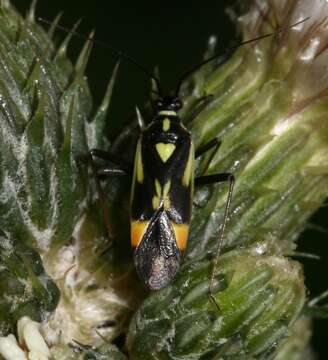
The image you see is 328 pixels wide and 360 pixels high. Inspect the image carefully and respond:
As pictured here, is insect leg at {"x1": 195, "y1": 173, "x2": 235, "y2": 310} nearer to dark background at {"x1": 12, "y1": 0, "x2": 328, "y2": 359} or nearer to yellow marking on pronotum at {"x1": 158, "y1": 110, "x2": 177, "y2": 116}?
yellow marking on pronotum at {"x1": 158, "y1": 110, "x2": 177, "y2": 116}

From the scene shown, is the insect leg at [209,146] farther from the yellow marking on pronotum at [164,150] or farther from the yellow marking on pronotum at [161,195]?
the yellow marking on pronotum at [161,195]

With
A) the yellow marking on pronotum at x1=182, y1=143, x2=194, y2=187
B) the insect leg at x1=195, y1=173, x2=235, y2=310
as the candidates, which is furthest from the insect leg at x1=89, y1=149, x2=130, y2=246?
the insect leg at x1=195, y1=173, x2=235, y2=310

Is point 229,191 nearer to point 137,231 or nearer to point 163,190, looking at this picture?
point 163,190

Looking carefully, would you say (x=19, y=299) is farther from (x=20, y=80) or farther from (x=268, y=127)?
(x=268, y=127)

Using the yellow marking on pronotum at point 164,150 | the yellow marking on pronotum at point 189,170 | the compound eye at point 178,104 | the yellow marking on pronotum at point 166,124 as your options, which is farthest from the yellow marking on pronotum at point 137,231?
→ the compound eye at point 178,104

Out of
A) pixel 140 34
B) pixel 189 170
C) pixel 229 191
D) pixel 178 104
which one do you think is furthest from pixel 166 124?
pixel 140 34
